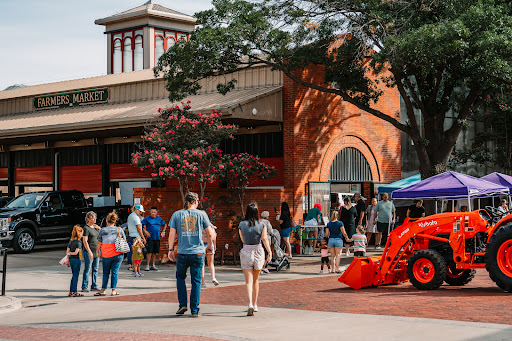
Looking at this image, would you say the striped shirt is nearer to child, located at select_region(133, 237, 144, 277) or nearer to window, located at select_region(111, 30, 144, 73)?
child, located at select_region(133, 237, 144, 277)

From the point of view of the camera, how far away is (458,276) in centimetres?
1475

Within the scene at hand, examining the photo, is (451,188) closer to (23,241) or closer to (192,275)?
(192,275)

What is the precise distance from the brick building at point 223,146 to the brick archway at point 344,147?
0.12 ft

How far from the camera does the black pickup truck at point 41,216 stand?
78.3 feet

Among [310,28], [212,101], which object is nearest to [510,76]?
[310,28]

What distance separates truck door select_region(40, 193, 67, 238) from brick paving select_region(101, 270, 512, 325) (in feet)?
36.7

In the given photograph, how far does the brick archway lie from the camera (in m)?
25.4

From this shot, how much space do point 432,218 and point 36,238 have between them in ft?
48.6

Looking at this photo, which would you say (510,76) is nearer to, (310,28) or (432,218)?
(310,28)

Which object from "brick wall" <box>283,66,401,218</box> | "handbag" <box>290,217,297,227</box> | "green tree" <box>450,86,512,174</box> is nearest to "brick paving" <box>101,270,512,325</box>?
"handbag" <box>290,217,297,227</box>

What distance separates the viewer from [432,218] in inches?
577

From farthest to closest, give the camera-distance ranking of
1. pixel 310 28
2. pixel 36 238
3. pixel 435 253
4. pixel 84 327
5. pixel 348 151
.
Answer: pixel 348 151
pixel 36 238
pixel 310 28
pixel 435 253
pixel 84 327

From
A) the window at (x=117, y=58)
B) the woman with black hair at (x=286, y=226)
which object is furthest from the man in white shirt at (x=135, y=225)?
the window at (x=117, y=58)

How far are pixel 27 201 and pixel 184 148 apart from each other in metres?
7.62
